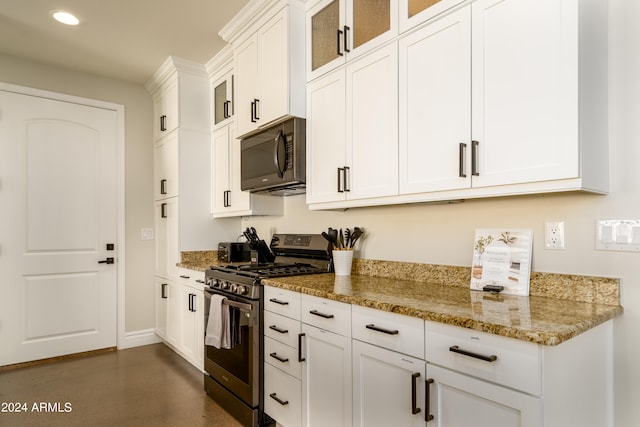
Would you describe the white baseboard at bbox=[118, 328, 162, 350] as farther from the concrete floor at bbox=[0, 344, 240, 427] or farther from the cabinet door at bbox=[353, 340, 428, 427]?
the cabinet door at bbox=[353, 340, 428, 427]

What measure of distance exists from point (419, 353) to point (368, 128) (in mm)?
1166

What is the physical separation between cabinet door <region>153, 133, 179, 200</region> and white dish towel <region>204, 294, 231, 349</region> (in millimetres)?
1461

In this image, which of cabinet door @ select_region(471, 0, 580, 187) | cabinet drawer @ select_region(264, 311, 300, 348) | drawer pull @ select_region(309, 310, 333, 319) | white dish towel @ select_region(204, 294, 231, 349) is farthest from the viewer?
white dish towel @ select_region(204, 294, 231, 349)

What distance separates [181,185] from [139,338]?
66.6 inches

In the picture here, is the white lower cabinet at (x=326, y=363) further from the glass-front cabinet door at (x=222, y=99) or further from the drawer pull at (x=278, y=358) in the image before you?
the glass-front cabinet door at (x=222, y=99)

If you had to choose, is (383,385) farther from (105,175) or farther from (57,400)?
(105,175)

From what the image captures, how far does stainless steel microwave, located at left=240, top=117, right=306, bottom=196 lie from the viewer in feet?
8.07

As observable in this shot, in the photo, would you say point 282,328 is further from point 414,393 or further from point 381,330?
point 414,393

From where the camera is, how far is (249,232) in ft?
10.8

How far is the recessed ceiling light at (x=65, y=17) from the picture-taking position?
→ 2695mm

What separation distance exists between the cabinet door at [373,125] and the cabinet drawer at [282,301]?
640mm

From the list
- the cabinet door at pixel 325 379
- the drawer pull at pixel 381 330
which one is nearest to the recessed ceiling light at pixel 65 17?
the cabinet door at pixel 325 379

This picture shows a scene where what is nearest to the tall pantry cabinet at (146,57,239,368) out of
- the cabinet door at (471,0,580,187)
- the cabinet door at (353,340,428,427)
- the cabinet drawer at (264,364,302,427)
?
the cabinet drawer at (264,364,302,427)

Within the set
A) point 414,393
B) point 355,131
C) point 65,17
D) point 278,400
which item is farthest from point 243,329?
point 65,17
